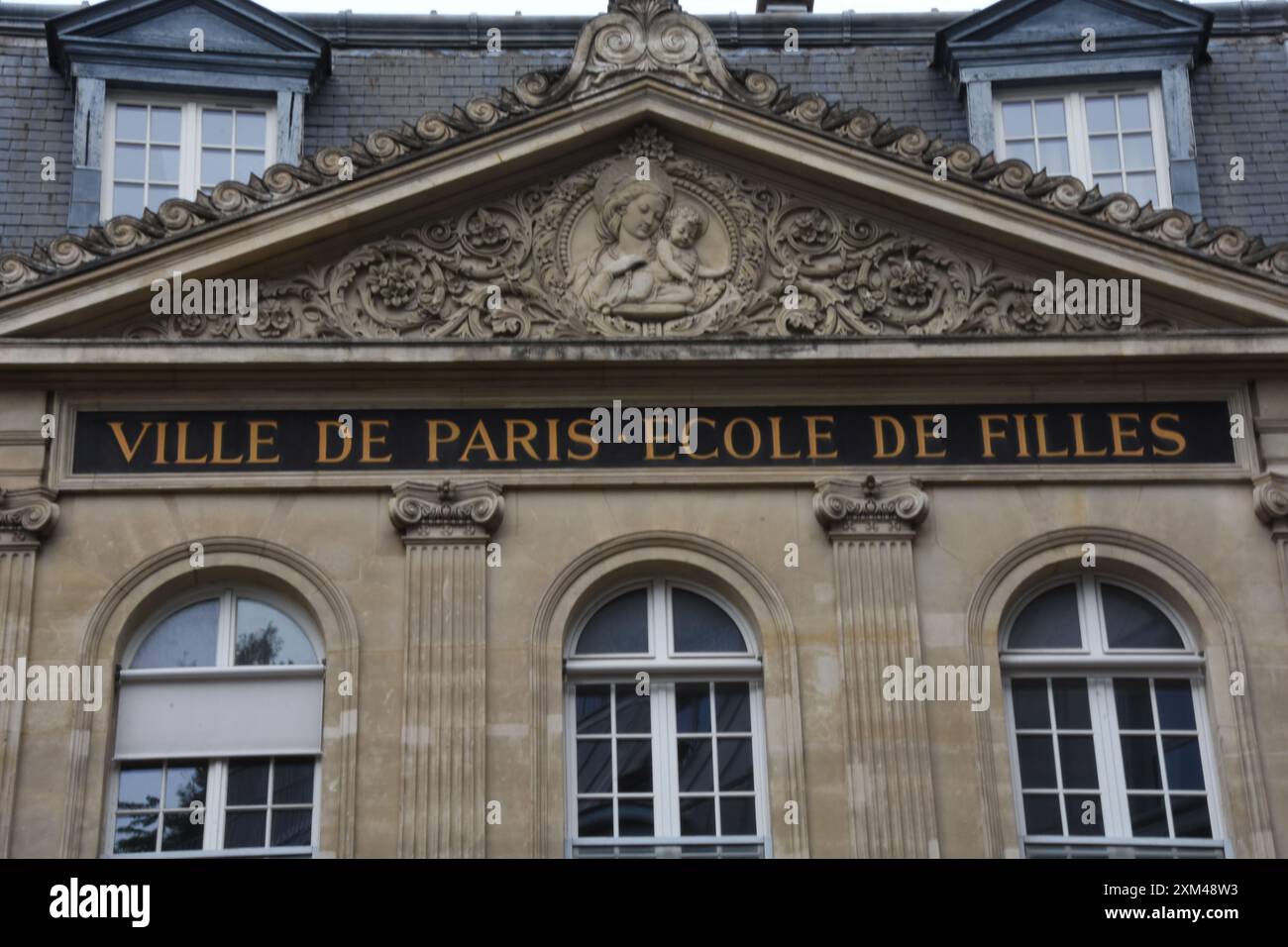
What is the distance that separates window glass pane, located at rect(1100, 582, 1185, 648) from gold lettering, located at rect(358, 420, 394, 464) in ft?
19.1

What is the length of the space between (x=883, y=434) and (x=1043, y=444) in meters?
1.29

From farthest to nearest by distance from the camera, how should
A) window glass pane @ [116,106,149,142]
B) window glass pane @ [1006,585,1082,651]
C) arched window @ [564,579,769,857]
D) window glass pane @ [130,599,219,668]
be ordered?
window glass pane @ [116,106,149,142], window glass pane @ [1006,585,1082,651], window glass pane @ [130,599,219,668], arched window @ [564,579,769,857]

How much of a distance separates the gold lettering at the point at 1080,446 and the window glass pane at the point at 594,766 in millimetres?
4449

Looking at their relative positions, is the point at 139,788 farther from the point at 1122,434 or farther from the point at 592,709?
the point at 1122,434

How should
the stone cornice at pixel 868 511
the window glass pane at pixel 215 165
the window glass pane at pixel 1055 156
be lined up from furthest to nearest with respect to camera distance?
the window glass pane at pixel 1055 156
the window glass pane at pixel 215 165
the stone cornice at pixel 868 511

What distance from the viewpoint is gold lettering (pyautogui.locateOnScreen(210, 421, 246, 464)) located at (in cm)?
2055

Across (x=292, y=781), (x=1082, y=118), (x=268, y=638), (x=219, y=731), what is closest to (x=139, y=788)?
(x=219, y=731)

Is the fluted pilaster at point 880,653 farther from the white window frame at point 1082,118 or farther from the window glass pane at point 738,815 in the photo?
the white window frame at point 1082,118

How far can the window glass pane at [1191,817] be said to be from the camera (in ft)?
64.0

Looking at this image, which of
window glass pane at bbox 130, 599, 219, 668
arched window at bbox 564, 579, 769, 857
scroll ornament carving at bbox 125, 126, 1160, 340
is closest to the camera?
arched window at bbox 564, 579, 769, 857

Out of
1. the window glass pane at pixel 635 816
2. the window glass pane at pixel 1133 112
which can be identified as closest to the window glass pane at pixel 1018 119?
the window glass pane at pixel 1133 112

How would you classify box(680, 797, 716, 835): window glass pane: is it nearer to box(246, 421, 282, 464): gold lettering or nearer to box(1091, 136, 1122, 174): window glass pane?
box(246, 421, 282, 464): gold lettering

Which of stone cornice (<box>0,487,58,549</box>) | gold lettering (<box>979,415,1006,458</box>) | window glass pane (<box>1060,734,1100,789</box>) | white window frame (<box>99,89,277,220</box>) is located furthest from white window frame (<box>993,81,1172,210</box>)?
stone cornice (<box>0,487,58,549</box>)
